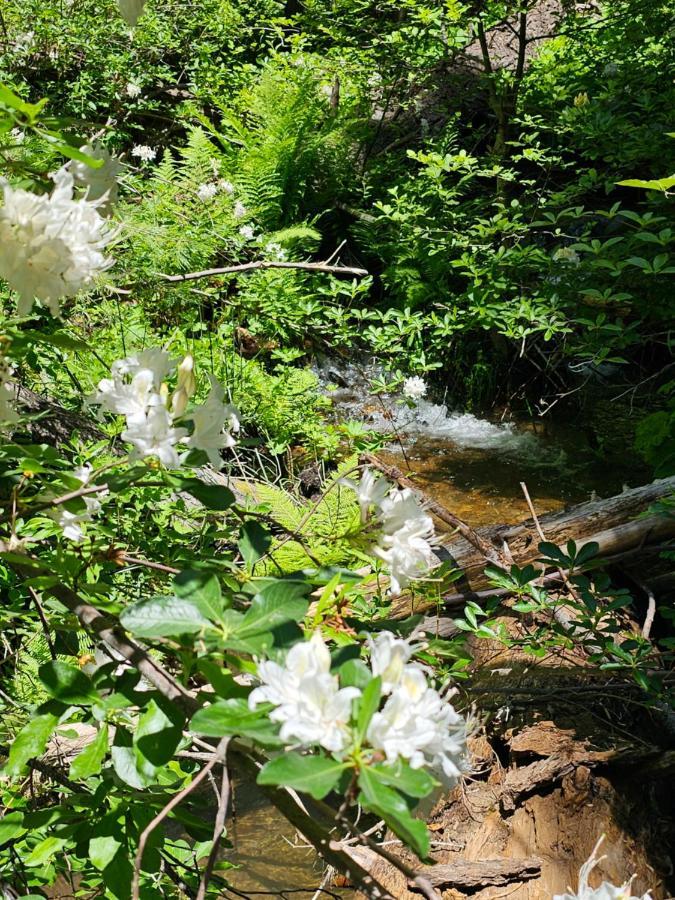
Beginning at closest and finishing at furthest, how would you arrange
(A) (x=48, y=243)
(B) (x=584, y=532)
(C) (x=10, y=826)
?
(A) (x=48, y=243), (C) (x=10, y=826), (B) (x=584, y=532)

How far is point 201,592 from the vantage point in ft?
2.11

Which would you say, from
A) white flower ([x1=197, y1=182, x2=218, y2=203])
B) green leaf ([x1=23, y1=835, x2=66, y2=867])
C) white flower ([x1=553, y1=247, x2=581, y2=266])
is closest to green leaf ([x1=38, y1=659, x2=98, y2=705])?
green leaf ([x1=23, y1=835, x2=66, y2=867])

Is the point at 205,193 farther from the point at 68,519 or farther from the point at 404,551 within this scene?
the point at 404,551

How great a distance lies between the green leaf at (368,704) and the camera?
1.73ft

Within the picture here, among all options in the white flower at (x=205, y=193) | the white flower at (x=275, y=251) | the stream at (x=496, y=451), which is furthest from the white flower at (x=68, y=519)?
the white flower at (x=205, y=193)

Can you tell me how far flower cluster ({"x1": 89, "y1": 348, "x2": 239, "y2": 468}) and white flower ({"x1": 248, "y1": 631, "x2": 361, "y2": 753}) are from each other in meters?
0.26

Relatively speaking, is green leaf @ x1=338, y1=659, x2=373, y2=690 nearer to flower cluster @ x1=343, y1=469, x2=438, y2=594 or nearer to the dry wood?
flower cluster @ x1=343, y1=469, x2=438, y2=594

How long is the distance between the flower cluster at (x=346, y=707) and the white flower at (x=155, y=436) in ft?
0.85

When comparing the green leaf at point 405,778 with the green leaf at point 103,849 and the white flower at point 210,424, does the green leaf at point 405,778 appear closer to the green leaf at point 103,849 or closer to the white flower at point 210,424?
the white flower at point 210,424

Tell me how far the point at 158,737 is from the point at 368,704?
257mm

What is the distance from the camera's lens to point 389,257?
5633mm

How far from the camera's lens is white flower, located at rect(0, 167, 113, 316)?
71 cm

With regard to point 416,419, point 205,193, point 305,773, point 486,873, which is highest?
point 205,193

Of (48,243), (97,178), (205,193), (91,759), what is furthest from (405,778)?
(205,193)
